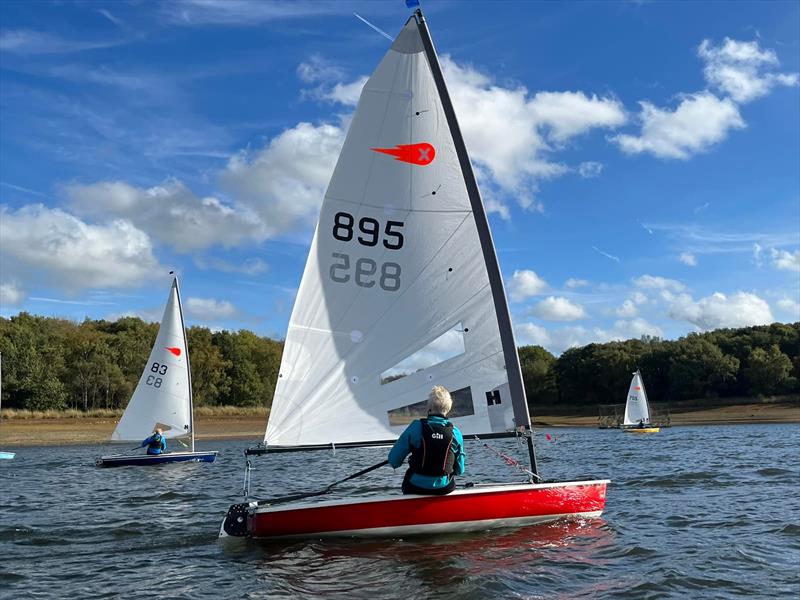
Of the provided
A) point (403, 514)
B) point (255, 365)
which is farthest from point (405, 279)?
point (255, 365)

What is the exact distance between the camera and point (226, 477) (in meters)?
18.0

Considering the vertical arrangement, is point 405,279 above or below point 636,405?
above

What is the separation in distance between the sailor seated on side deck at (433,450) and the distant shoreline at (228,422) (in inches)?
1308

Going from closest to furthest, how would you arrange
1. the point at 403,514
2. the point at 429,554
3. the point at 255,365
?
the point at 429,554, the point at 403,514, the point at 255,365

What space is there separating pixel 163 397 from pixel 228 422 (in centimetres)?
3193

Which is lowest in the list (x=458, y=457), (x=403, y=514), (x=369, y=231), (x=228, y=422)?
(x=403, y=514)

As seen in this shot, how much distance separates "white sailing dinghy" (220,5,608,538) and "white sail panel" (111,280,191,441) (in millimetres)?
16278

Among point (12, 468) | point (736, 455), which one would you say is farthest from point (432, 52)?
Answer: point (12, 468)

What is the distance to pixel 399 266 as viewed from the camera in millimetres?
9234

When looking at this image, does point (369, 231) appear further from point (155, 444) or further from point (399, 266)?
point (155, 444)

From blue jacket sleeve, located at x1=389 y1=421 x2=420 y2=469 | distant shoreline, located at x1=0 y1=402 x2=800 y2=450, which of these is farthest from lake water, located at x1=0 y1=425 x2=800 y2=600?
distant shoreline, located at x1=0 y1=402 x2=800 y2=450

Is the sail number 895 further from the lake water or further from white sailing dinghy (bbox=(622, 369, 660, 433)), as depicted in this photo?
white sailing dinghy (bbox=(622, 369, 660, 433))

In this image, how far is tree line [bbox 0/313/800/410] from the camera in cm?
5625

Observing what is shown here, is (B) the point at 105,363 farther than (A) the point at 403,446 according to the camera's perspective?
Yes
